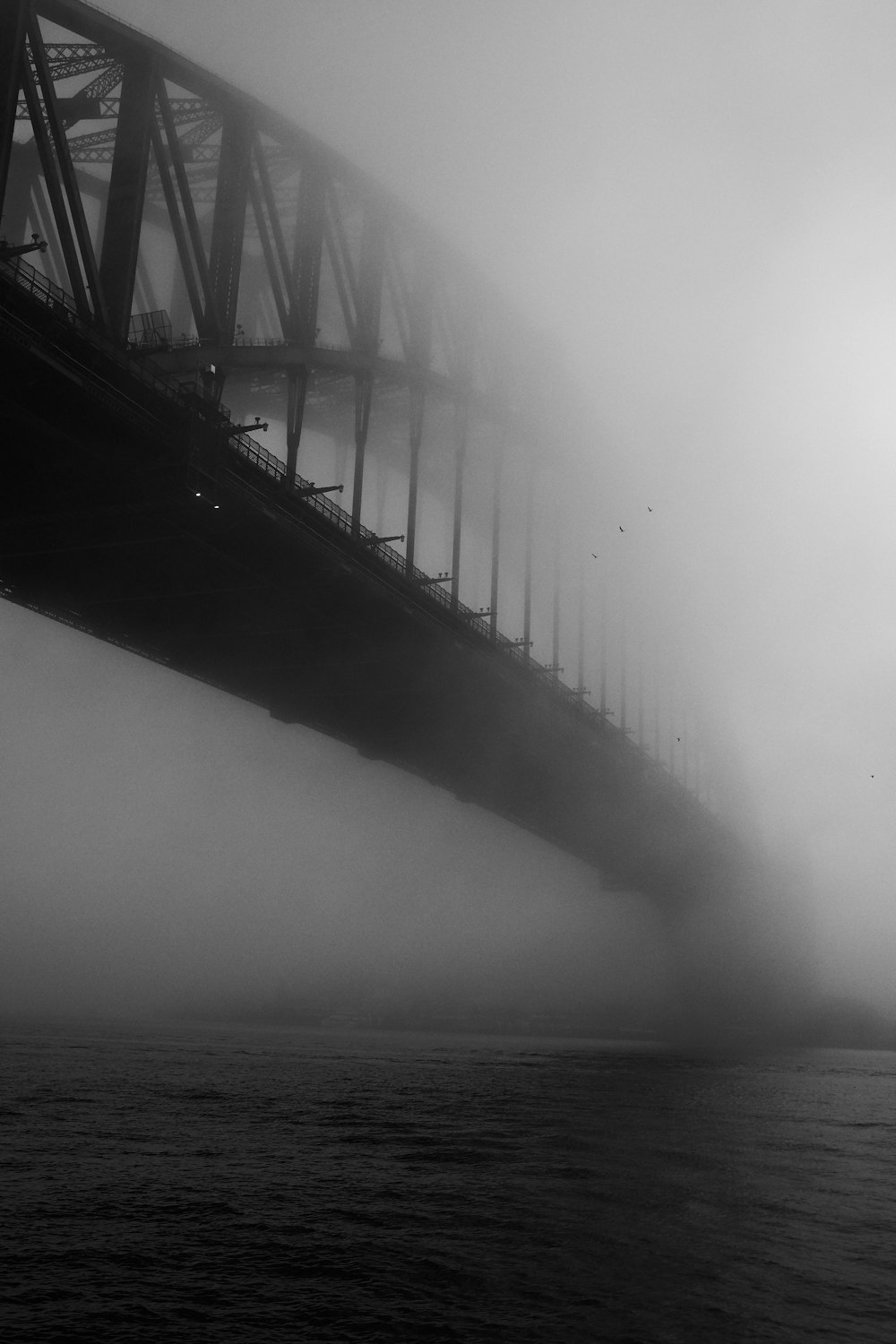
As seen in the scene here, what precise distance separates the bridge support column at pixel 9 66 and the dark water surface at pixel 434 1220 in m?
22.1

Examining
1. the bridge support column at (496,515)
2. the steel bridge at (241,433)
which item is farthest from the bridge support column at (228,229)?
the bridge support column at (496,515)

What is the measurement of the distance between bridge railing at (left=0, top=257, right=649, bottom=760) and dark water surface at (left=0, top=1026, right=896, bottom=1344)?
696 inches

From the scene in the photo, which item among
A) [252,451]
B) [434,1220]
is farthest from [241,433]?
[434,1220]

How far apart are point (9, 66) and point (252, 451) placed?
11.4 meters

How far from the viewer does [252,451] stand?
3500 cm

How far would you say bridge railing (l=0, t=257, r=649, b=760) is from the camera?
1088 inches

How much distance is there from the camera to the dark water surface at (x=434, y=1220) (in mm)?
9359

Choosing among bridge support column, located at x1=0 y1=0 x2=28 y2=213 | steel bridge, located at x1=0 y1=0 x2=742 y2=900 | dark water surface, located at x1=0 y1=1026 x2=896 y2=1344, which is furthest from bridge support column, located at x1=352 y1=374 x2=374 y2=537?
dark water surface, located at x1=0 y1=1026 x2=896 y2=1344

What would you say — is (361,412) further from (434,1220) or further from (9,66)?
(434,1220)

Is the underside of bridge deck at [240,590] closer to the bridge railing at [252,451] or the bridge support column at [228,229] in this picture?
the bridge railing at [252,451]

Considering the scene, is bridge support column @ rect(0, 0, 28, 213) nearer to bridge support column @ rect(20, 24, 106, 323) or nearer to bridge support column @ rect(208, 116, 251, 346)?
bridge support column @ rect(20, 24, 106, 323)

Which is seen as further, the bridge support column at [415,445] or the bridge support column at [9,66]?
the bridge support column at [415,445]

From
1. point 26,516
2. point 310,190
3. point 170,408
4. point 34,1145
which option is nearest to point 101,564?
point 26,516

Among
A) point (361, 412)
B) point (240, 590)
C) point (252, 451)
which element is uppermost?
point (361, 412)
